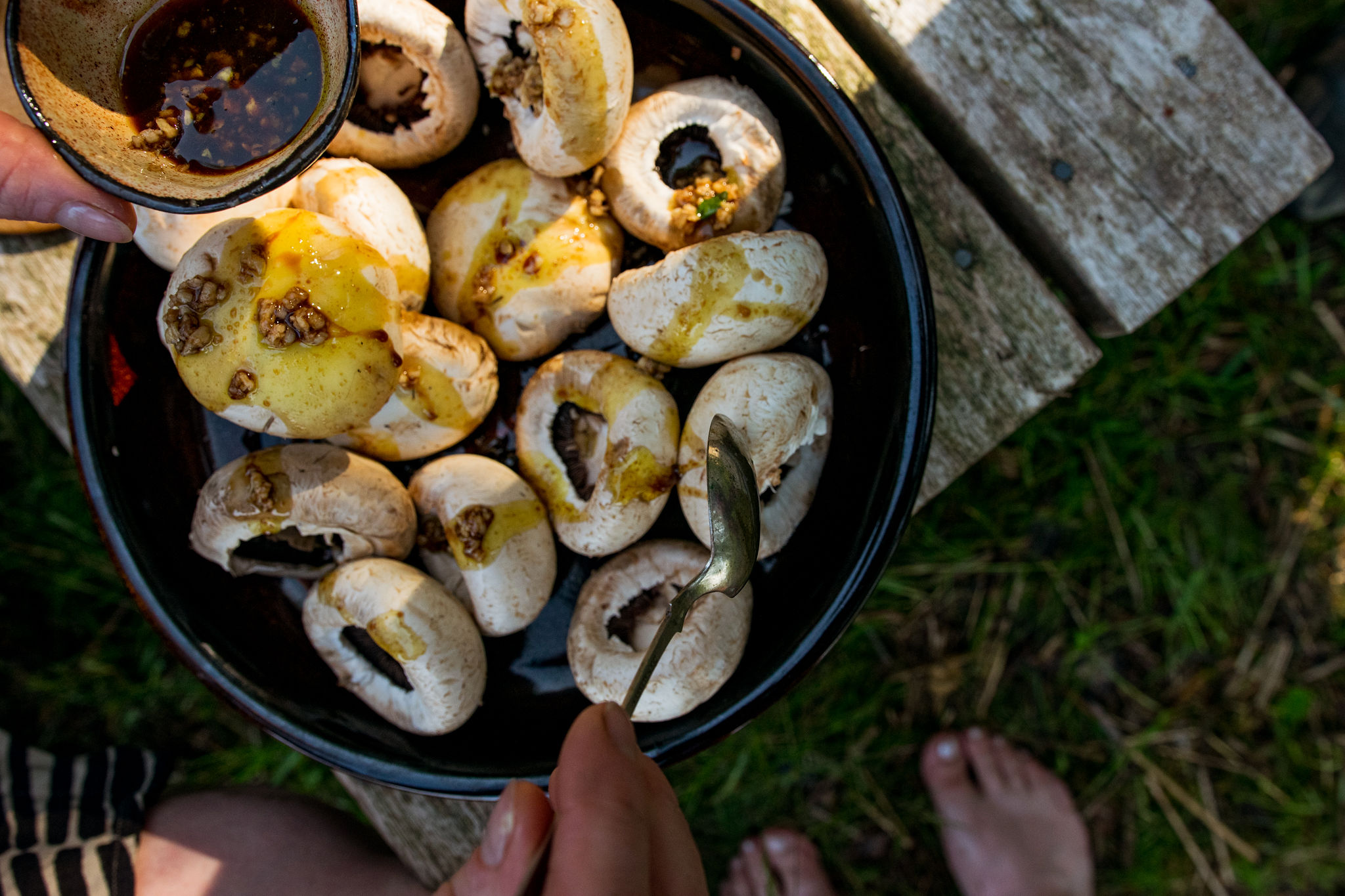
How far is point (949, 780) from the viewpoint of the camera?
2.04 m

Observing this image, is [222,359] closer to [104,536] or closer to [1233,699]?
[104,536]

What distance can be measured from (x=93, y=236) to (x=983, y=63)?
137 cm

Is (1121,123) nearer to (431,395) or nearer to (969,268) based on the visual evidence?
(969,268)

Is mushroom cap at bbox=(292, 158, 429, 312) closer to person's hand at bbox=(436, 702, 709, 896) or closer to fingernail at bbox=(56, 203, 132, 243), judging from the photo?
fingernail at bbox=(56, 203, 132, 243)

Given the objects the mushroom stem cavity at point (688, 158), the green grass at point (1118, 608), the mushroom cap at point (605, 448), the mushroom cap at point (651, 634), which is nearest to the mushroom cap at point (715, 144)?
the mushroom stem cavity at point (688, 158)

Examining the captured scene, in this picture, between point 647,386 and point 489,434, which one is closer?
point 647,386

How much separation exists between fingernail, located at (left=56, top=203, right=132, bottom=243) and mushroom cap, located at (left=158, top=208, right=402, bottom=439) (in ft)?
0.26

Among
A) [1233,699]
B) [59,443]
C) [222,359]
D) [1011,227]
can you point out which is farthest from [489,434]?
[1233,699]

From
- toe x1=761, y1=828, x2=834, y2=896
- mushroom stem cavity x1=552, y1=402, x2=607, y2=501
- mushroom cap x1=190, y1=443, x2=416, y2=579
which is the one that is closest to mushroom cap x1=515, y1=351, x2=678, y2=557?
mushroom stem cavity x1=552, y1=402, x2=607, y2=501

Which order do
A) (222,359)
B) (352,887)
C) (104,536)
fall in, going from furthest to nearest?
(352,887), (104,536), (222,359)

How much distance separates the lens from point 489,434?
1300 millimetres

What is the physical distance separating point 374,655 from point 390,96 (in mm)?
882

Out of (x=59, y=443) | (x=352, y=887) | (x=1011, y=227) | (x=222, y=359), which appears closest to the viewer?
(x=222, y=359)

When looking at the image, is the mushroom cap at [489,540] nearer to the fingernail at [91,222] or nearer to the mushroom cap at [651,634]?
the mushroom cap at [651,634]
